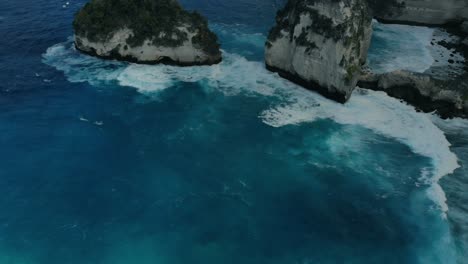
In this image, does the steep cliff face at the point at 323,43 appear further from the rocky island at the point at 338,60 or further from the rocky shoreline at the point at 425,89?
the rocky shoreline at the point at 425,89

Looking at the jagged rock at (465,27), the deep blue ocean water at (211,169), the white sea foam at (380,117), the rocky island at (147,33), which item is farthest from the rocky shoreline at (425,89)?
the rocky island at (147,33)

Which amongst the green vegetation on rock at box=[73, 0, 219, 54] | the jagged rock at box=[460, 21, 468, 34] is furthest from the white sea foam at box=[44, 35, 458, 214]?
the jagged rock at box=[460, 21, 468, 34]

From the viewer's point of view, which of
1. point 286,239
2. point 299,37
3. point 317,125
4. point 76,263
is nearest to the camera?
point 76,263

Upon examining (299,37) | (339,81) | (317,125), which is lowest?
(317,125)

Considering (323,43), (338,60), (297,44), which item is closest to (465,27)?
(338,60)

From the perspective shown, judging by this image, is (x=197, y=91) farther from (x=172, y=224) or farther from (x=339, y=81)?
(x=172, y=224)

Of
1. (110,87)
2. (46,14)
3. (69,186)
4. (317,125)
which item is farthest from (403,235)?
(46,14)

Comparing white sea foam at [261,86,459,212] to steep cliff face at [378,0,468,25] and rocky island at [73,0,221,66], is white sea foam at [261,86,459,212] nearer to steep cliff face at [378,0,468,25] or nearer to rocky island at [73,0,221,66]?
rocky island at [73,0,221,66]

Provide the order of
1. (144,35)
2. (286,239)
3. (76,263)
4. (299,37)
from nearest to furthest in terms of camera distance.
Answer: (76,263) → (286,239) → (299,37) → (144,35)
